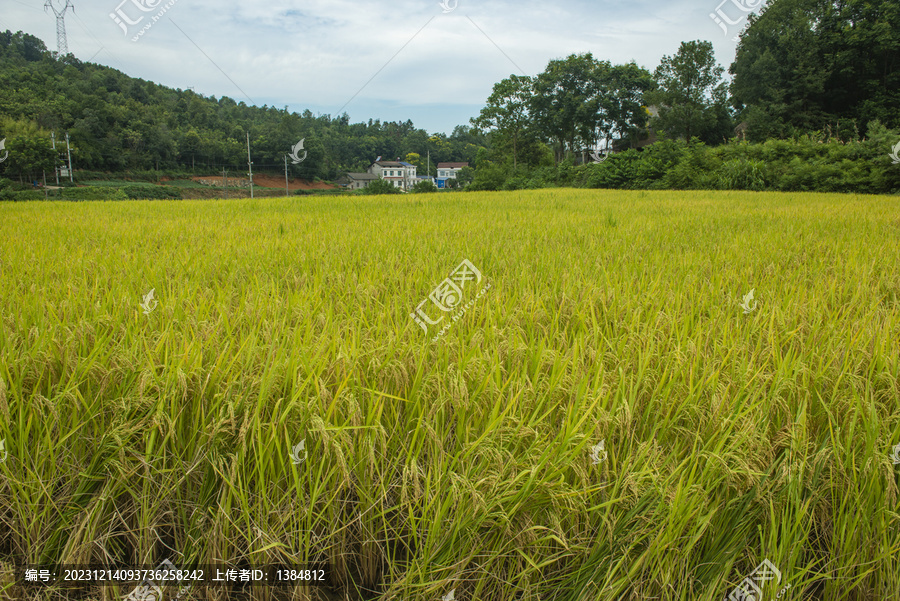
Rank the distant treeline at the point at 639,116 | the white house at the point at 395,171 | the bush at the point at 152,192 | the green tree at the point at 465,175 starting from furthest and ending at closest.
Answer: the white house at the point at 395,171 < the green tree at the point at 465,175 < the bush at the point at 152,192 < the distant treeline at the point at 639,116

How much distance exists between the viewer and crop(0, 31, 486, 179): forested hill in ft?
80.2

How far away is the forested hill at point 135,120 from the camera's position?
24.4m

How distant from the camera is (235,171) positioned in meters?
46.8

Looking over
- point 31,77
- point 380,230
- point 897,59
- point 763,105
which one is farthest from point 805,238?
point 31,77

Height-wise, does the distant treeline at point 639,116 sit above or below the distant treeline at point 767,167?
above

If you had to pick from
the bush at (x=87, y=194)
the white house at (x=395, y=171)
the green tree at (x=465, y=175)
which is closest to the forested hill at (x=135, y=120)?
the bush at (x=87, y=194)

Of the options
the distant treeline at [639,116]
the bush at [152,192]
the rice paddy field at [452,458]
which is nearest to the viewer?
the rice paddy field at [452,458]

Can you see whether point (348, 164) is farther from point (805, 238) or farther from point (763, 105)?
point (805, 238)

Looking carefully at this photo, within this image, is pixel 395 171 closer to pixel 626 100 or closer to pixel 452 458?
pixel 626 100

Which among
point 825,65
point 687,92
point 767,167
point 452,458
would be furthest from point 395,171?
point 452,458

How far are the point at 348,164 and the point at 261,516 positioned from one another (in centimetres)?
5835

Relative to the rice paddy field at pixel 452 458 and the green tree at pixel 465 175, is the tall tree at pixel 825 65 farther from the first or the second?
the rice paddy field at pixel 452 458

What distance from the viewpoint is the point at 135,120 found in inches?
1219

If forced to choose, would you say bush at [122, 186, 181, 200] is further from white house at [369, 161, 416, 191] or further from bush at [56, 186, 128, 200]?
white house at [369, 161, 416, 191]
